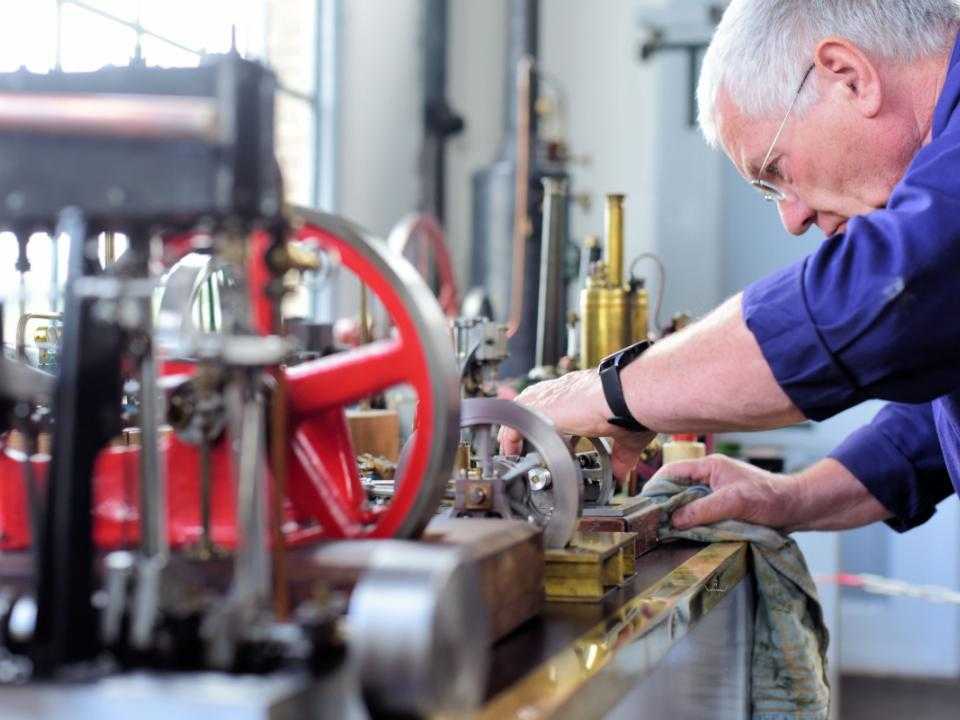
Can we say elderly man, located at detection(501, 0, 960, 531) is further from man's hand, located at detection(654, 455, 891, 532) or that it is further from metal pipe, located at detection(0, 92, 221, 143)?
metal pipe, located at detection(0, 92, 221, 143)

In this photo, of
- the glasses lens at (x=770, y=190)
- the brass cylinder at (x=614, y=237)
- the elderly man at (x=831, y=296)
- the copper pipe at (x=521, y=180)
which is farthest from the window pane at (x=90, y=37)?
the elderly man at (x=831, y=296)

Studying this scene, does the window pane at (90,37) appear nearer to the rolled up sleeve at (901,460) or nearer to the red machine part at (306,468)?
the rolled up sleeve at (901,460)

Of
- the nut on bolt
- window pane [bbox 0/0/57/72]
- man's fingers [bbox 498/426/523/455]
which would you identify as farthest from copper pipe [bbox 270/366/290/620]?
window pane [bbox 0/0/57/72]

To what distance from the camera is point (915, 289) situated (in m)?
1.40

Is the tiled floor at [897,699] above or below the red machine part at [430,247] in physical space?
below

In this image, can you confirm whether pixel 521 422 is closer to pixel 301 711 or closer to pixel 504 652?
pixel 504 652

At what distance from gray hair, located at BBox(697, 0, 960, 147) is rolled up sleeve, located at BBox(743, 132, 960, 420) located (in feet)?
0.84

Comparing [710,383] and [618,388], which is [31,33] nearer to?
[618,388]

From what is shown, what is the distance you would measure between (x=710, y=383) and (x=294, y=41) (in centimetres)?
421

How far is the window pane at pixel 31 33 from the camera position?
3518 mm

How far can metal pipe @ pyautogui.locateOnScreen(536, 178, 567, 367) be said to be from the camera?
2762 mm

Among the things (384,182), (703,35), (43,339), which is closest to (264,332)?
(43,339)

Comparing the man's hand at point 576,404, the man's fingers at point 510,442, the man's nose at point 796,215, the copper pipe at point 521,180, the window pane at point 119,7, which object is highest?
the window pane at point 119,7

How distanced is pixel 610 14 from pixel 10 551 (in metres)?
5.57
